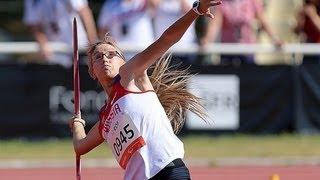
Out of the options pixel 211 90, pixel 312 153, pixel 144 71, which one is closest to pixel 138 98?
pixel 144 71

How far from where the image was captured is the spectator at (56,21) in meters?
14.8

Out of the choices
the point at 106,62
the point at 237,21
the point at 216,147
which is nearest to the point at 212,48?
the point at 237,21

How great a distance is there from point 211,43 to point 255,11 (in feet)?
2.54

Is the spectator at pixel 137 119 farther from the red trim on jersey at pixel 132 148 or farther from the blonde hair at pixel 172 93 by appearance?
the blonde hair at pixel 172 93

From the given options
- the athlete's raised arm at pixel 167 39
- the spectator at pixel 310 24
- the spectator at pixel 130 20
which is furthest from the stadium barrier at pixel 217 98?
the athlete's raised arm at pixel 167 39

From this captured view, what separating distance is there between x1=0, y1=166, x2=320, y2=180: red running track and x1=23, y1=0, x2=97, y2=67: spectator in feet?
8.46

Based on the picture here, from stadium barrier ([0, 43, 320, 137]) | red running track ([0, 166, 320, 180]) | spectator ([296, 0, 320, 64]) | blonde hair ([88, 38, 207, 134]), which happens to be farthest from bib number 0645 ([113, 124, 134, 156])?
spectator ([296, 0, 320, 64])

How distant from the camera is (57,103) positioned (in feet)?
47.8

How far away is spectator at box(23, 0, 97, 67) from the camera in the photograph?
1476cm

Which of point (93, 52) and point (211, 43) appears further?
point (211, 43)

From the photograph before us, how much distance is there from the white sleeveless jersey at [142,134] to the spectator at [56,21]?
8045mm

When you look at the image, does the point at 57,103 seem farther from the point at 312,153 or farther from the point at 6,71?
the point at 312,153

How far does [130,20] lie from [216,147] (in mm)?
2163

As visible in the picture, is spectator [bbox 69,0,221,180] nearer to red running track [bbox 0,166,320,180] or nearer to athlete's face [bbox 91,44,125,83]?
athlete's face [bbox 91,44,125,83]
